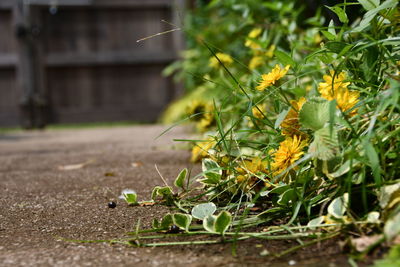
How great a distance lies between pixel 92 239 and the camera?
36.1 inches

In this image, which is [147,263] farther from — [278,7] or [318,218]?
[278,7]

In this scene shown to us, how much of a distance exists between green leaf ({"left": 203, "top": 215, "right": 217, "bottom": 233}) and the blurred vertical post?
16.4ft

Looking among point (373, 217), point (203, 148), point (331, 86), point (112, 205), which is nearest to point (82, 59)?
point (203, 148)

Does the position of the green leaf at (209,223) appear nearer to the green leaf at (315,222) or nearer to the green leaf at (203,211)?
the green leaf at (203,211)

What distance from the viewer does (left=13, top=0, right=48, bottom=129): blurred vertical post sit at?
5523mm

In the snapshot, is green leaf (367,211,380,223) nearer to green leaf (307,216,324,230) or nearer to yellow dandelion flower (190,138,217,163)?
green leaf (307,216,324,230)

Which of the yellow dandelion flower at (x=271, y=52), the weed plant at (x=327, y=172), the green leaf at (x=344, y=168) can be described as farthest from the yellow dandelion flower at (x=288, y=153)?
the yellow dandelion flower at (x=271, y=52)

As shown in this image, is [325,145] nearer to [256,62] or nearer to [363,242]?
[363,242]

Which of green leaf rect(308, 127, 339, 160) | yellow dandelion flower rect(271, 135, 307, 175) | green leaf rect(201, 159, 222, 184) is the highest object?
green leaf rect(308, 127, 339, 160)

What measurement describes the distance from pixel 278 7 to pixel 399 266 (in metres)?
1.48

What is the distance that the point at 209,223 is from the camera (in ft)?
2.88

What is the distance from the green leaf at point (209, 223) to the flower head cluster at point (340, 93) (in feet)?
0.96

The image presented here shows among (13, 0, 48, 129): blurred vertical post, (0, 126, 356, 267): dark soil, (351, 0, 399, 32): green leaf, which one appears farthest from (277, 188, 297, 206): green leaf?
(13, 0, 48, 129): blurred vertical post

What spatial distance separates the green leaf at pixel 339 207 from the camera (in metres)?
0.82
